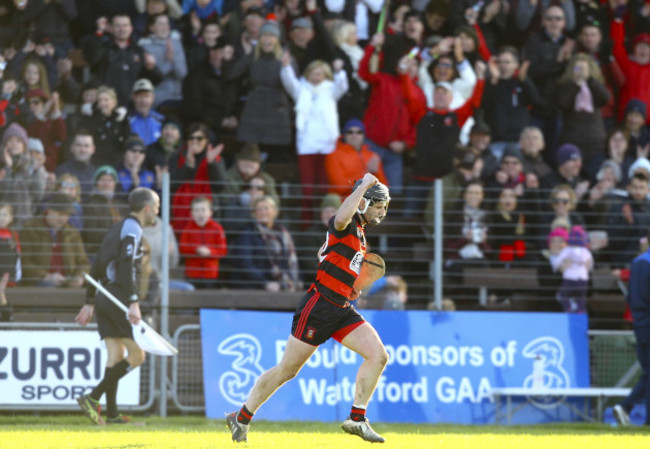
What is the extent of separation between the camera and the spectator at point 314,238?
14.7 metres

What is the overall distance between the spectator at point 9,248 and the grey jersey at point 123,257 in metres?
1.90

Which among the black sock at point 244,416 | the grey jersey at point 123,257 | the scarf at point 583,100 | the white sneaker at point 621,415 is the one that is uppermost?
the scarf at point 583,100

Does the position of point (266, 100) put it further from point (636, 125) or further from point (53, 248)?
point (636, 125)

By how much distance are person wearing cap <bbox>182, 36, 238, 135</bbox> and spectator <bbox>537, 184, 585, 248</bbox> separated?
4635mm

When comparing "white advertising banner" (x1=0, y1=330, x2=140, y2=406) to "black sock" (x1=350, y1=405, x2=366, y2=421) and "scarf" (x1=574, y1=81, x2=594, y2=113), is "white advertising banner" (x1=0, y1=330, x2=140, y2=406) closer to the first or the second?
"black sock" (x1=350, y1=405, x2=366, y2=421)

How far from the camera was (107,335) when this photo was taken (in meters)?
12.1

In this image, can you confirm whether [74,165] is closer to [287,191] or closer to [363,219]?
[287,191]

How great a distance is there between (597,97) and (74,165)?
779 cm

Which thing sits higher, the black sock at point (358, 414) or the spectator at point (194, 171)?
the spectator at point (194, 171)

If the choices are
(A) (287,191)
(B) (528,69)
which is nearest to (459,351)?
(A) (287,191)

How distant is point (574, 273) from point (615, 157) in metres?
2.86

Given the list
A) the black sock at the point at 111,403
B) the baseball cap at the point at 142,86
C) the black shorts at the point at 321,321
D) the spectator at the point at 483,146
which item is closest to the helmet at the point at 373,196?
the black shorts at the point at 321,321

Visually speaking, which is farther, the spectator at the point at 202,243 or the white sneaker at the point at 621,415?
the spectator at the point at 202,243

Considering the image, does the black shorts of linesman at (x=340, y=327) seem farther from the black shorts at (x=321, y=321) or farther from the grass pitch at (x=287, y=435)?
the grass pitch at (x=287, y=435)
